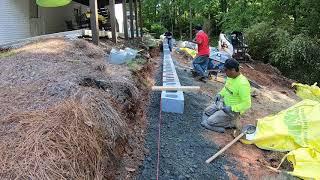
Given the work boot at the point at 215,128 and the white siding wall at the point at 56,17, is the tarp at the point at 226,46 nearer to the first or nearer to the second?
the white siding wall at the point at 56,17

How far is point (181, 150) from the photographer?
5.76 meters

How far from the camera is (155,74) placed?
40.4 ft

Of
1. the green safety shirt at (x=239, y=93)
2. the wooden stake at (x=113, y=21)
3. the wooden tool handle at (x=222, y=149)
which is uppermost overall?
the wooden stake at (x=113, y=21)

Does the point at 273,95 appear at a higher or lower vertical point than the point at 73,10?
lower

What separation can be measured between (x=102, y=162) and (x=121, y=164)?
2.44 feet

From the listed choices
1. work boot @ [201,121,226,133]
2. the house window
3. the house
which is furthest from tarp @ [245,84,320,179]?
the house window

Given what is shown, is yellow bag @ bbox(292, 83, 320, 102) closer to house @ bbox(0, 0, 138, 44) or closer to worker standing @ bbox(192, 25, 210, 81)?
worker standing @ bbox(192, 25, 210, 81)

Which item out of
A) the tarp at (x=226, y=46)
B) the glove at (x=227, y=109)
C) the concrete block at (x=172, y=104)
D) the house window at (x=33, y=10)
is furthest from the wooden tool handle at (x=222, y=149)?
the tarp at (x=226, y=46)

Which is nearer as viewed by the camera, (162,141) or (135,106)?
(162,141)

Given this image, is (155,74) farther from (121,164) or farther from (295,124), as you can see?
(121,164)

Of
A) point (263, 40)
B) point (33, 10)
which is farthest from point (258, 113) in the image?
point (263, 40)

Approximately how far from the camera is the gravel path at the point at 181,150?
506 centimetres

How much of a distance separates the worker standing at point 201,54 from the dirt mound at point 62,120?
482cm

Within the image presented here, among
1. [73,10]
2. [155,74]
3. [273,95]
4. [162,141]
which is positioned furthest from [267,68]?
[162,141]
